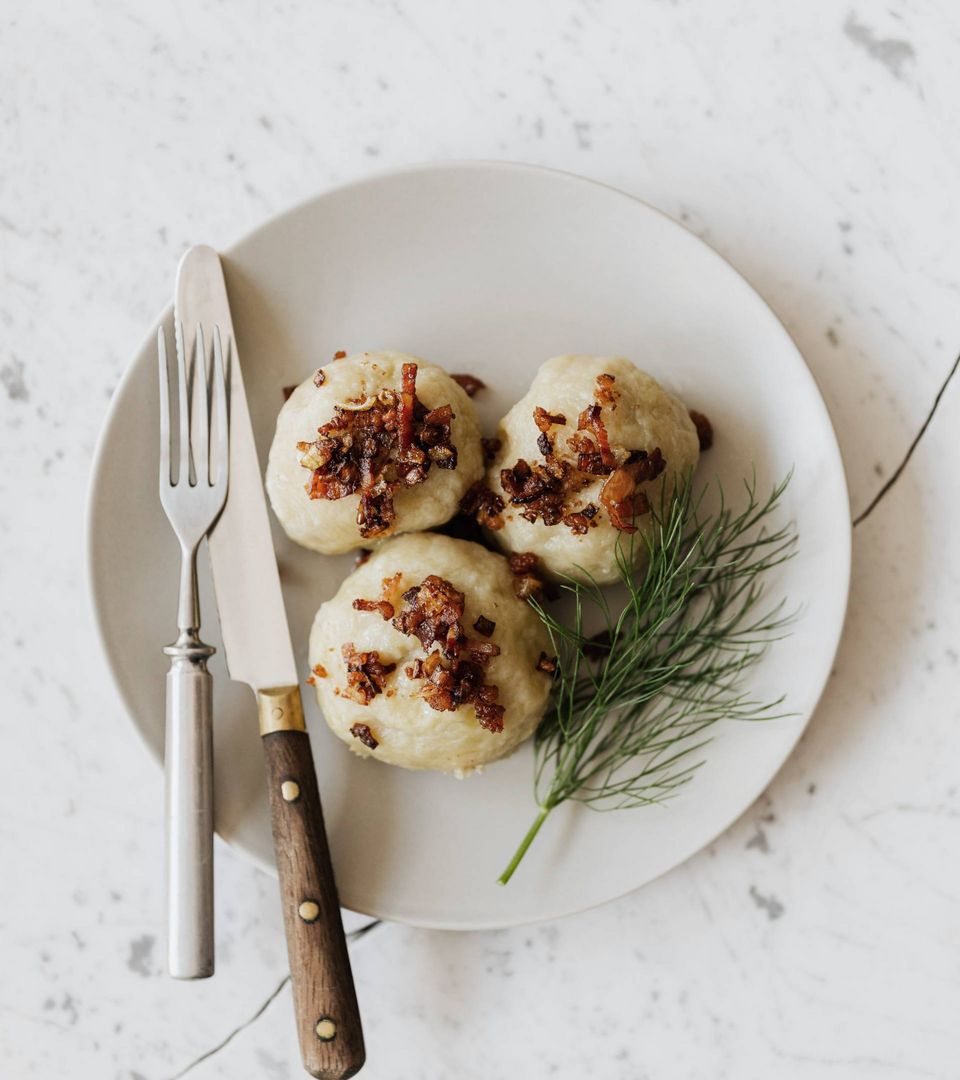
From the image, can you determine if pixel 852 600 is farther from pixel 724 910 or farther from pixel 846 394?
pixel 724 910

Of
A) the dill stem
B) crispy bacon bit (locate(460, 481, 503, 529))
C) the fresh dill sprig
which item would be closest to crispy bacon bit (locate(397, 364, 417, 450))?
crispy bacon bit (locate(460, 481, 503, 529))

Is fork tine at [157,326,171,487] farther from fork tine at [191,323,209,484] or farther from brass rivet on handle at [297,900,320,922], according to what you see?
brass rivet on handle at [297,900,320,922]

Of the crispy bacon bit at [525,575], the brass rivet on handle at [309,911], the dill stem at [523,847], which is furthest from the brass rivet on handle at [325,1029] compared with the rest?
the crispy bacon bit at [525,575]

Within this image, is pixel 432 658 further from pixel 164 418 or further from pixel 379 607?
pixel 164 418

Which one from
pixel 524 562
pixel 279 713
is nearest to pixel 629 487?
pixel 524 562

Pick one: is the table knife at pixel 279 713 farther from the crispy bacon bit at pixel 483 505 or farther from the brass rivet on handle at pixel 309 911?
the crispy bacon bit at pixel 483 505
